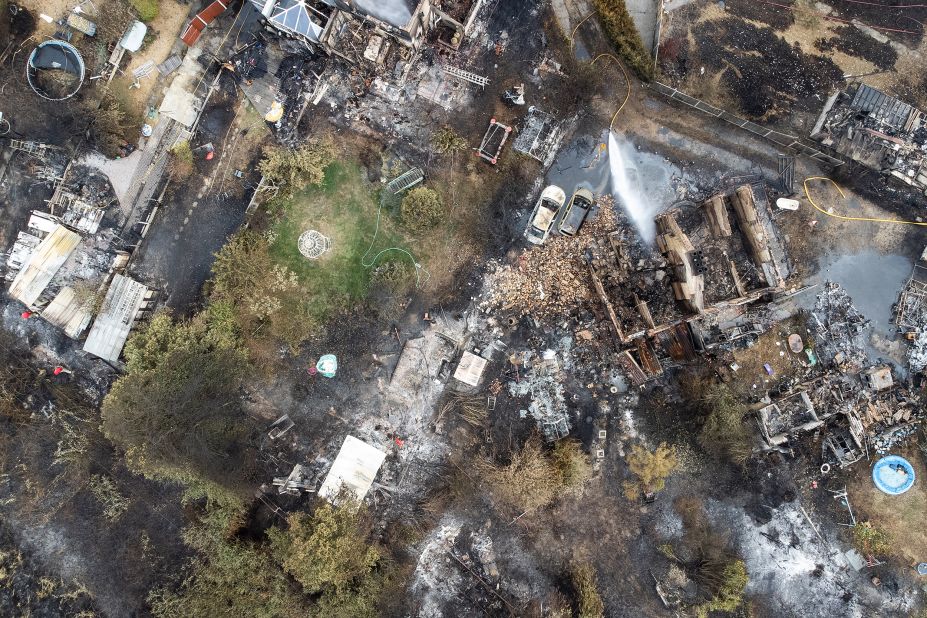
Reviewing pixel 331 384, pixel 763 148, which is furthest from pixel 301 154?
pixel 763 148

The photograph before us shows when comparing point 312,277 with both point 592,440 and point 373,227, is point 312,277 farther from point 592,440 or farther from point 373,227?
point 592,440

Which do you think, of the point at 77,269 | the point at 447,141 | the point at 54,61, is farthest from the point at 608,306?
the point at 54,61

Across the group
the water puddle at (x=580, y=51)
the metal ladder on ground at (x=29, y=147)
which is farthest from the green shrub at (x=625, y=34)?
the metal ladder on ground at (x=29, y=147)

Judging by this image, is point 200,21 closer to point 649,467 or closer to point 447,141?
point 447,141

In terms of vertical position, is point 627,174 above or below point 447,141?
above

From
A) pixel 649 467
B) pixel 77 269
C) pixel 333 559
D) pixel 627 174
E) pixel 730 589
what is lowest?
pixel 333 559

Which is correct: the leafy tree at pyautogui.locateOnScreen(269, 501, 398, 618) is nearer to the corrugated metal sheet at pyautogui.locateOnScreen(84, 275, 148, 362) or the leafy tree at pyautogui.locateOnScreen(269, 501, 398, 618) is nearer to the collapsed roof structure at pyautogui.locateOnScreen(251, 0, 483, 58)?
the corrugated metal sheet at pyautogui.locateOnScreen(84, 275, 148, 362)
